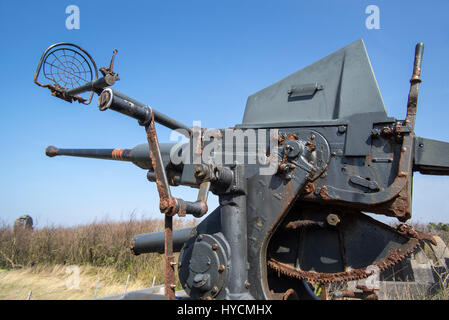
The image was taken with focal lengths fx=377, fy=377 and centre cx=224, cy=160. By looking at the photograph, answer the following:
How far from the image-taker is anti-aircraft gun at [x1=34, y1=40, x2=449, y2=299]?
3553 mm

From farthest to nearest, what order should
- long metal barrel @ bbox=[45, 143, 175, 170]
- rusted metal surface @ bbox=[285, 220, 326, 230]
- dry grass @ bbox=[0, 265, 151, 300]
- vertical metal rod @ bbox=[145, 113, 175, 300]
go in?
dry grass @ bbox=[0, 265, 151, 300], long metal barrel @ bbox=[45, 143, 175, 170], rusted metal surface @ bbox=[285, 220, 326, 230], vertical metal rod @ bbox=[145, 113, 175, 300]

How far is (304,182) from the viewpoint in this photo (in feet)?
12.0

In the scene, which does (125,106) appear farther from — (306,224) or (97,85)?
(306,224)

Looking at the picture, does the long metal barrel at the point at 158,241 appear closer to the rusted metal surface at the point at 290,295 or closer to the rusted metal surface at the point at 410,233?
the rusted metal surface at the point at 290,295

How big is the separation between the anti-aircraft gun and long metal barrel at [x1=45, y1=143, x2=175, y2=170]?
2.40 ft

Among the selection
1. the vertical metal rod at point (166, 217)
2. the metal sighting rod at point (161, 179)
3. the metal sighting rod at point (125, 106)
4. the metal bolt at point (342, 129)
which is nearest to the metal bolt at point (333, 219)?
the metal bolt at point (342, 129)

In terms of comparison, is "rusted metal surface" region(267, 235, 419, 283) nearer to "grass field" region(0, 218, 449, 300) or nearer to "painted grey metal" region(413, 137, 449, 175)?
"painted grey metal" region(413, 137, 449, 175)

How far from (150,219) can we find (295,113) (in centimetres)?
907

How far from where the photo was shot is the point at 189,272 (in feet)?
12.5

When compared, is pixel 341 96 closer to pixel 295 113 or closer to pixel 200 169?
pixel 295 113

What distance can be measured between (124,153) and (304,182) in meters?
2.68

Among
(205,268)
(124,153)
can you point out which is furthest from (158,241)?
(205,268)

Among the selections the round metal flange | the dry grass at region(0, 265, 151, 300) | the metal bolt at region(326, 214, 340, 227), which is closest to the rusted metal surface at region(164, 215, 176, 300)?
the round metal flange
